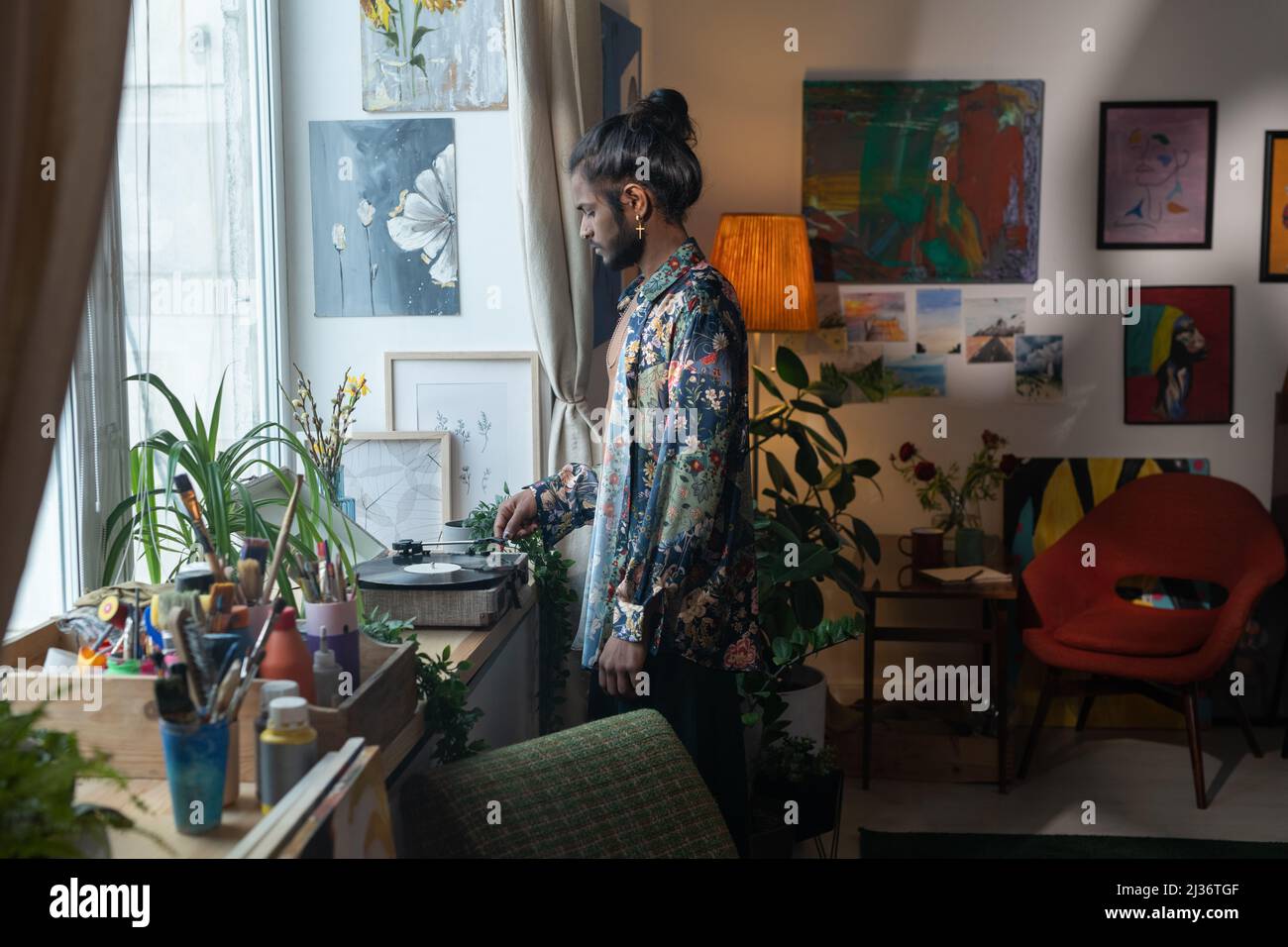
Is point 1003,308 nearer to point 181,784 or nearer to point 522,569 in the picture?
point 522,569

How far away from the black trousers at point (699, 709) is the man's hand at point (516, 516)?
0.36 m

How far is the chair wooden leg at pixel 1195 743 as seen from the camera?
3656 mm

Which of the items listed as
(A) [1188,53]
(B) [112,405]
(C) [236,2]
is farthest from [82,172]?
(A) [1188,53]

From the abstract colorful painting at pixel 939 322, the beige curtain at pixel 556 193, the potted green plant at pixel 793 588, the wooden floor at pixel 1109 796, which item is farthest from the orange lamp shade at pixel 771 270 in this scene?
the wooden floor at pixel 1109 796

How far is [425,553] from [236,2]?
1.29m

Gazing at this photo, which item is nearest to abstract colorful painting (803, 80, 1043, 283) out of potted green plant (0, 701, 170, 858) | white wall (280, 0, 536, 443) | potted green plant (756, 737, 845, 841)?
white wall (280, 0, 536, 443)

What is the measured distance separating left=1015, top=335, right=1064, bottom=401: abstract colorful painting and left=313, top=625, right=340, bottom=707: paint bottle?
3464 millimetres

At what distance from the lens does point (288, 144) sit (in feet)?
9.50

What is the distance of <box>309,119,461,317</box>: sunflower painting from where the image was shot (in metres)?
2.88

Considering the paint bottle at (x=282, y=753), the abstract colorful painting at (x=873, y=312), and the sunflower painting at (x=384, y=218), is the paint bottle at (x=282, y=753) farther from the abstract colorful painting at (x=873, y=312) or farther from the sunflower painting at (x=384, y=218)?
the abstract colorful painting at (x=873, y=312)

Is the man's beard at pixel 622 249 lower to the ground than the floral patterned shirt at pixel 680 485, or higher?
higher

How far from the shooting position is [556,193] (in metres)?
2.74

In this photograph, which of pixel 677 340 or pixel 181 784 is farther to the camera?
pixel 677 340

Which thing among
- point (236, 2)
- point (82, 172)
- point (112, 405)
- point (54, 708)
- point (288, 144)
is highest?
point (236, 2)
